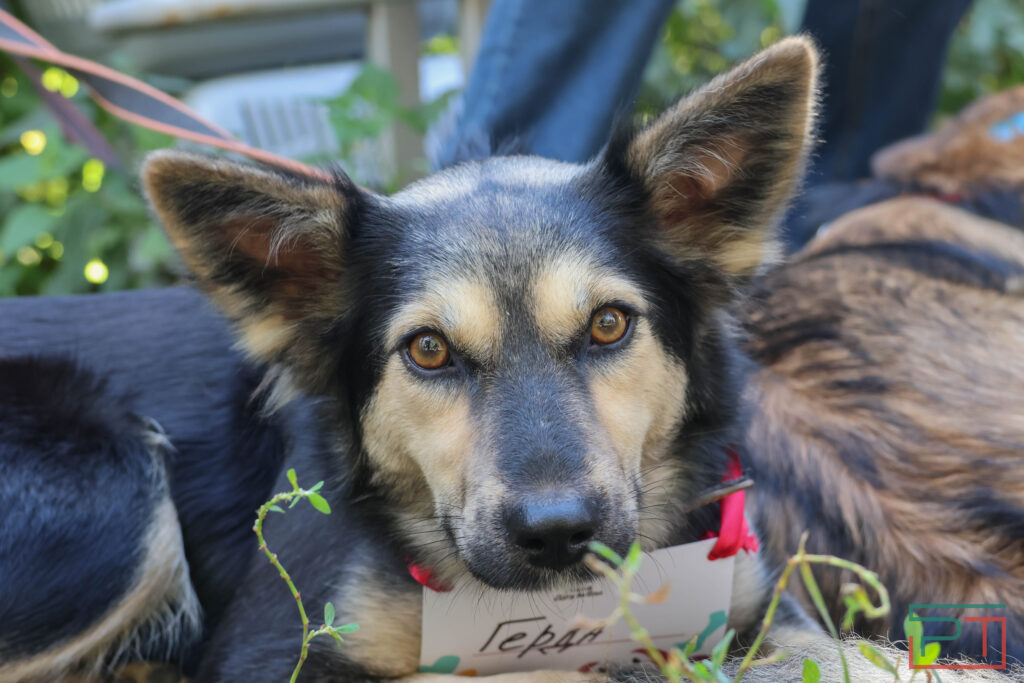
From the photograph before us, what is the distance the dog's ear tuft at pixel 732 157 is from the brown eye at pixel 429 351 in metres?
0.61

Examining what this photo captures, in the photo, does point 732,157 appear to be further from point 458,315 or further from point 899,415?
point 899,415

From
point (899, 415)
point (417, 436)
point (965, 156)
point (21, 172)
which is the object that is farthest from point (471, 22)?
point (417, 436)

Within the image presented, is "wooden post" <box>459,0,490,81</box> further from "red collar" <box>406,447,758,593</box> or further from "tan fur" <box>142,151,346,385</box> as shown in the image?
"red collar" <box>406,447,758,593</box>

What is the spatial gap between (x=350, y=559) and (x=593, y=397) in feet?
2.65

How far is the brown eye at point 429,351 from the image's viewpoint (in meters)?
2.24

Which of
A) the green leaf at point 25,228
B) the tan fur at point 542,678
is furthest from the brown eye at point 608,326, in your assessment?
the green leaf at point 25,228

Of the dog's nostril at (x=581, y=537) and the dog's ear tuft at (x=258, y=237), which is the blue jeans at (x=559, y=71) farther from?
the dog's nostril at (x=581, y=537)

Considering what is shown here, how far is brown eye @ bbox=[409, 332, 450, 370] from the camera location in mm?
2238

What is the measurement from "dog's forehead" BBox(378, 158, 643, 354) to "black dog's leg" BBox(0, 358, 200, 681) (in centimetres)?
96

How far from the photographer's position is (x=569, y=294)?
219 cm

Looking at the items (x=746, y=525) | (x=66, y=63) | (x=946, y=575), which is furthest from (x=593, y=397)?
(x=66, y=63)

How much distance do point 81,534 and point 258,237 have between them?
927mm

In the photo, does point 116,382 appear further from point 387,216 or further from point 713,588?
point 713,588
